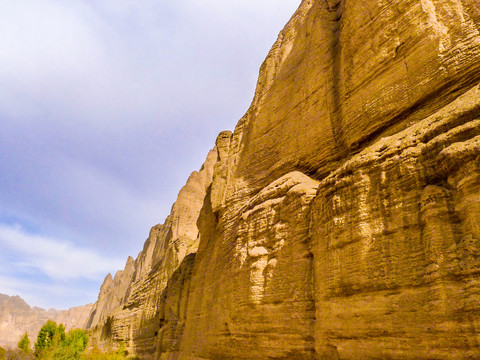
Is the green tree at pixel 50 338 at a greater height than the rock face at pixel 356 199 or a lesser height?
lesser

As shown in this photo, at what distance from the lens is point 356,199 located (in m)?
8.66

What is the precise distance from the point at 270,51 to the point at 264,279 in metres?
12.9

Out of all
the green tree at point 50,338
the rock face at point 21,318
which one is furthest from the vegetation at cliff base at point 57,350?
the rock face at point 21,318

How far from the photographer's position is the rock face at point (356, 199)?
261 inches

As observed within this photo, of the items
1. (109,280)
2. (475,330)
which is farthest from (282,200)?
(109,280)

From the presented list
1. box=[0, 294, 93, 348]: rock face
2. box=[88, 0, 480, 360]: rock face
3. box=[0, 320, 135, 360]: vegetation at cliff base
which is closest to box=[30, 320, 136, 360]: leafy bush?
box=[0, 320, 135, 360]: vegetation at cliff base

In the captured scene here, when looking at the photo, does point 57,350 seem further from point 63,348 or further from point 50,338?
point 50,338

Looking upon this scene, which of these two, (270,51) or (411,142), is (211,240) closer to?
(270,51)

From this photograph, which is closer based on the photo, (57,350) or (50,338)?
(57,350)

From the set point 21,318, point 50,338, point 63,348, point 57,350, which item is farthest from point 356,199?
point 21,318

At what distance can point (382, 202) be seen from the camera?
803 centimetres

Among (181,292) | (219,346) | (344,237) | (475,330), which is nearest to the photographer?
(475,330)

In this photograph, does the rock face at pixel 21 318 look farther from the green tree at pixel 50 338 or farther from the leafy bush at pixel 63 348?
the green tree at pixel 50 338

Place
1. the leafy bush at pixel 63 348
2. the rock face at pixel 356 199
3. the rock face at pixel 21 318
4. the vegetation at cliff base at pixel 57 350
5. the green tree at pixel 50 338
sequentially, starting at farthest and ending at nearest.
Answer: the rock face at pixel 21 318 < the green tree at pixel 50 338 < the leafy bush at pixel 63 348 < the vegetation at cliff base at pixel 57 350 < the rock face at pixel 356 199
